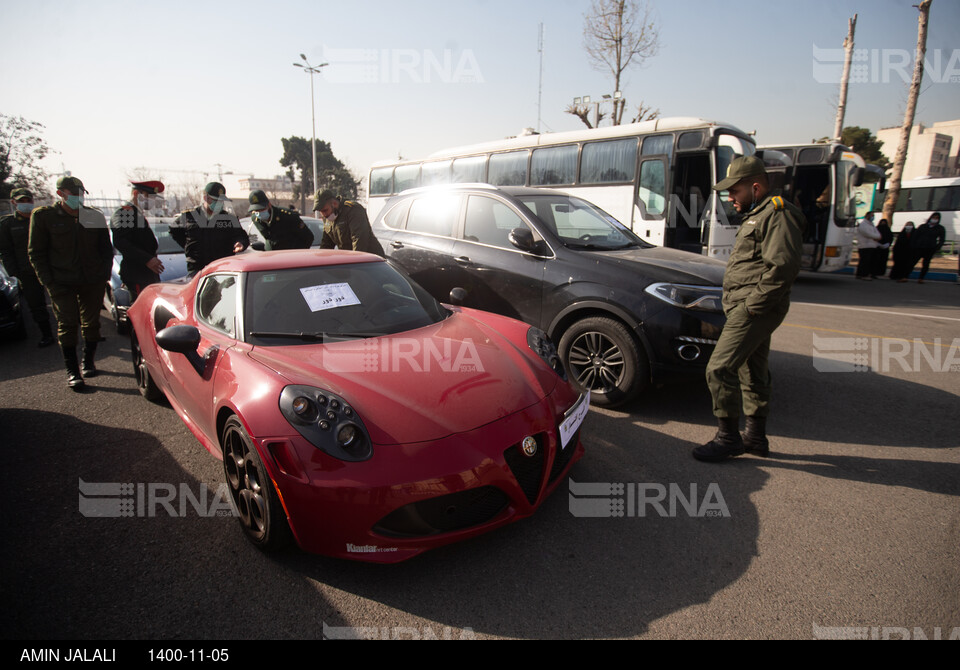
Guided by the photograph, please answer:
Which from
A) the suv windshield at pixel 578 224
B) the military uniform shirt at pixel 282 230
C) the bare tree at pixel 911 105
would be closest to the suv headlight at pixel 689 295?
the suv windshield at pixel 578 224

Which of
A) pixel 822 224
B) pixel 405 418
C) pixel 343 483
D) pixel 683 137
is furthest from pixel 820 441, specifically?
pixel 822 224

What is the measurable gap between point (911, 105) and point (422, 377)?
2103 cm

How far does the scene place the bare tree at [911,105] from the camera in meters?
15.6

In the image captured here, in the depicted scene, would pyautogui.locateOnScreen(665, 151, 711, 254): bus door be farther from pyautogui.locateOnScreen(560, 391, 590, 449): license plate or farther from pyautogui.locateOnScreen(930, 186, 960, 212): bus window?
pyautogui.locateOnScreen(930, 186, 960, 212): bus window

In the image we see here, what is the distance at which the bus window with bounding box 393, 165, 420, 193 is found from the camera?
47.8 feet

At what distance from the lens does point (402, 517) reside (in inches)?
86.7

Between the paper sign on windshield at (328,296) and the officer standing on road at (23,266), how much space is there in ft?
18.4

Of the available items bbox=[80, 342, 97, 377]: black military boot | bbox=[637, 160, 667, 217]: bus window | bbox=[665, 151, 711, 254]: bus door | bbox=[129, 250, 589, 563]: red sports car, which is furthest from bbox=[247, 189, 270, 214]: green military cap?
bbox=[665, 151, 711, 254]: bus door

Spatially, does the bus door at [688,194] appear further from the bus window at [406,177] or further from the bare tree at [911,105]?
the bare tree at [911,105]

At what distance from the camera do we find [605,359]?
4.32 meters

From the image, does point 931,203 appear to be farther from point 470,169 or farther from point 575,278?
point 575,278

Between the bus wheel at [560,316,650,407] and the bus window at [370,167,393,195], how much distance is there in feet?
40.9

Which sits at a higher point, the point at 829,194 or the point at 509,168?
the point at 509,168

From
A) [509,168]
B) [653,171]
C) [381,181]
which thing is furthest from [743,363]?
[381,181]
